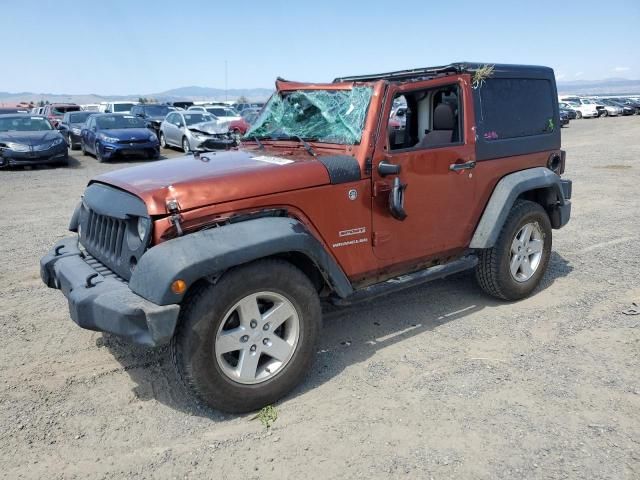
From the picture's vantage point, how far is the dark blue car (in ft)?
51.9

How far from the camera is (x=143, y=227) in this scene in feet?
10.6


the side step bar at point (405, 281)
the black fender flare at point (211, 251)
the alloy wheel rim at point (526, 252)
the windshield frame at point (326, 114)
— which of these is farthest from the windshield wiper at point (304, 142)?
the alloy wheel rim at point (526, 252)

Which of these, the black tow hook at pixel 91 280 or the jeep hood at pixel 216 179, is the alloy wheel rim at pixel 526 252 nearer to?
the jeep hood at pixel 216 179

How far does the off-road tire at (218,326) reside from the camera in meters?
3.03

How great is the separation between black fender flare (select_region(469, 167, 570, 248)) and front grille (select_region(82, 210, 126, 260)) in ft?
9.21

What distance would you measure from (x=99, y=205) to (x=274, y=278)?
1384 mm

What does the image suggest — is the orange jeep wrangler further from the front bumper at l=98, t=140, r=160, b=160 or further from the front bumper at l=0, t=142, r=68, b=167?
the front bumper at l=98, t=140, r=160, b=160

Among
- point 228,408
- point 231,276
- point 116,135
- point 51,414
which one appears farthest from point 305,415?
point 116,135

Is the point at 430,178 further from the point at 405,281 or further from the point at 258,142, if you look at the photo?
the point at 258,142

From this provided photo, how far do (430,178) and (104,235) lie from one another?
2392 millimetres

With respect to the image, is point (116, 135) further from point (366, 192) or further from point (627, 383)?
point (627, 383)

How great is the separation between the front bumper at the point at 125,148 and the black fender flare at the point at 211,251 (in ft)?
45.2

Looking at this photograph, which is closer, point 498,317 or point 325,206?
point 325,206

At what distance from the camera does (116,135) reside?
1598cm
